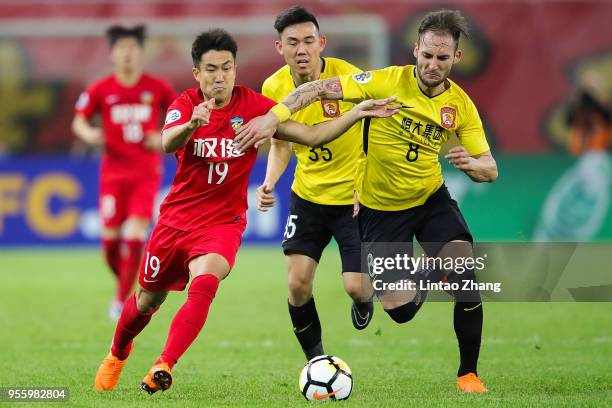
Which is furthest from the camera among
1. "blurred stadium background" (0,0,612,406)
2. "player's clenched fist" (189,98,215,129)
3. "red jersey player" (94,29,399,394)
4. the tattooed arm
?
"blurred stadium background" (0,0,612,406)

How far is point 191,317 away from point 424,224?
1775 millimetres

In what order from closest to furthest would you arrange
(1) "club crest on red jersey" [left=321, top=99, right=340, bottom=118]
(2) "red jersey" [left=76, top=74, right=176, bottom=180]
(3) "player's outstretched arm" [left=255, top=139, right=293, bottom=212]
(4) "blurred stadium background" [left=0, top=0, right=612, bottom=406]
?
1. (3) "player's outstretched arm" [left=255, top=139, right=293, bottom=212]
2. (1) "club crest on red jersey" [left=321, top=99, right=340, bottom=118]
3. (4) "blurred stadium background" [left=0, top=0, right=612, bottom=406]
4. (2) "red jersey" [left=76, top=74, right=176, bottom=180]

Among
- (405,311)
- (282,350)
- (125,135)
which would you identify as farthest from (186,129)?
(125,135)

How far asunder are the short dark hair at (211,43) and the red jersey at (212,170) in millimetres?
286

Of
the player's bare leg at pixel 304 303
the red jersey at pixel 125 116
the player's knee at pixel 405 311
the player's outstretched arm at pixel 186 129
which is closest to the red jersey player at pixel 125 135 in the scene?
the red jersey at pixel 125 116

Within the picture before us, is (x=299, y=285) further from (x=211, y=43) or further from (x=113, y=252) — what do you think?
(x=113, y=252)

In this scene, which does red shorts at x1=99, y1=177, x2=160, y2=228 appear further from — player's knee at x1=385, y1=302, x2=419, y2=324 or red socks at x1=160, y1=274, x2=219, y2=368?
red socks at x1=160, y1=274, x2=219, y2=368

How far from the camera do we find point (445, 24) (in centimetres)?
714

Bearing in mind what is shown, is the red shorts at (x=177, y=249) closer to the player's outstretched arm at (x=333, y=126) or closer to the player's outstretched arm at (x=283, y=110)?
the player's outstretched arm at (x=283, y=110)

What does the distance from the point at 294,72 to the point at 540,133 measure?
12.7 meters

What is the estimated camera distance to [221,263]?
6.91 m

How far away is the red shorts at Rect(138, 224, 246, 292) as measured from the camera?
699cm

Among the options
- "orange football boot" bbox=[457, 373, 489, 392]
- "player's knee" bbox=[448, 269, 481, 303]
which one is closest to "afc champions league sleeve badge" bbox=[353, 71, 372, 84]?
"player's knee" bbox=[448, 269, 481, 303]

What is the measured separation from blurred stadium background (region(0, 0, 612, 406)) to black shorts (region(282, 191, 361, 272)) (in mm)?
932
